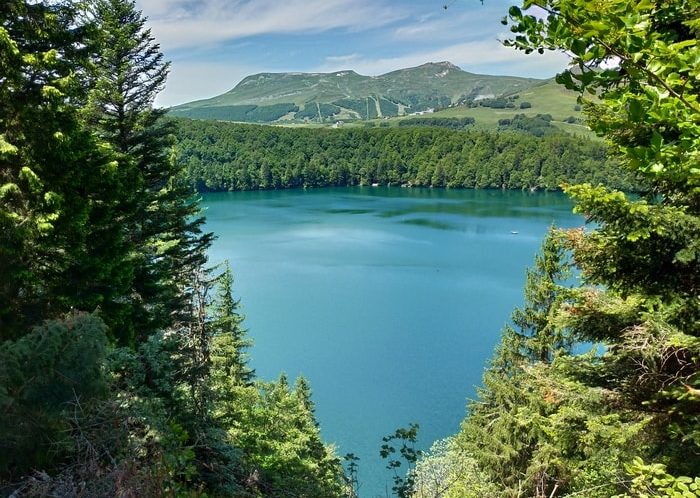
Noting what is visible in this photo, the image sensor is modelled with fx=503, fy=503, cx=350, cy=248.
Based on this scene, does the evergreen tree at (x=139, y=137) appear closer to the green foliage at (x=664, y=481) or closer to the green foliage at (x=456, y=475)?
the green foliage at (x=456, y=475)

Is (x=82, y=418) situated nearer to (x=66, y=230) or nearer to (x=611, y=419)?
(x=66, y=230)

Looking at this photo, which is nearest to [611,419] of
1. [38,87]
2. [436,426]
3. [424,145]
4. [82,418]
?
[82,418]

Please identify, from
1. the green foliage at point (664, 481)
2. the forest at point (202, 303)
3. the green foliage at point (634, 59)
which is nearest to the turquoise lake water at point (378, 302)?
the forest at point (202, 303)

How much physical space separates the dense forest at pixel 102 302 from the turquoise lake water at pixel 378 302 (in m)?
2.75

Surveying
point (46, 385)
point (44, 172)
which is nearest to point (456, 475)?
point (46, 385)

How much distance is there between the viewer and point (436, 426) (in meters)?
19.7

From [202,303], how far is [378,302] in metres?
23.1

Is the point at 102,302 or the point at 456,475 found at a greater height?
the point at 102,302

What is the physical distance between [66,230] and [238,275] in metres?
32.9

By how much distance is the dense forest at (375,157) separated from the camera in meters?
92.9

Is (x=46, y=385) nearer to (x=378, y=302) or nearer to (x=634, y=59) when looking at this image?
(x=634, y=59)

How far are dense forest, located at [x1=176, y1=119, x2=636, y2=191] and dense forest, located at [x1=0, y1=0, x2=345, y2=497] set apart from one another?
278ft

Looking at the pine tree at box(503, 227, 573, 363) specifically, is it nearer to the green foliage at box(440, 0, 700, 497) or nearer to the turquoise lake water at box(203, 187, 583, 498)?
the turquoise lake water at box(203, 187, 583, 498)

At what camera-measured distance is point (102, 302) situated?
25.3 feet
